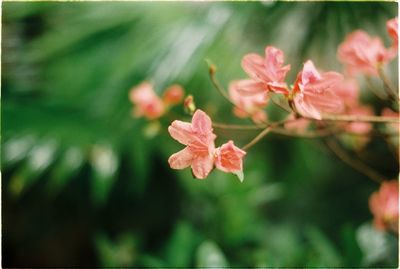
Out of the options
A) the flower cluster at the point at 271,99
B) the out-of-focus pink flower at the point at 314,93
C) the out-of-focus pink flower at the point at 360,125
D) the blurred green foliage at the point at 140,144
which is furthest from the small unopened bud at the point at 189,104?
the out-of-focus pink flower at the point at 360,125

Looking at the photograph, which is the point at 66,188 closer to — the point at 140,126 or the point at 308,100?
the point at 140,126

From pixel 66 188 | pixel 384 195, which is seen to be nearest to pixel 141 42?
pixel 66 188

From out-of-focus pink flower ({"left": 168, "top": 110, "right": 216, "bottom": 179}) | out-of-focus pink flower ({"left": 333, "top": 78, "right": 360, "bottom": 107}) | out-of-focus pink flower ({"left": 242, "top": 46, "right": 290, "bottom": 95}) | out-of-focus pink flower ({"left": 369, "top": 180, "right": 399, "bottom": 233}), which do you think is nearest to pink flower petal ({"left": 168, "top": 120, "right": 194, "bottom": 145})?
out-of-focus pink flower ({"left": 168, "top": 110, "right": 216, "bottom": 179})

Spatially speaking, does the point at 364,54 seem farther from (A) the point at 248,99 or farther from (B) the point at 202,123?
(B) the point at 202,123

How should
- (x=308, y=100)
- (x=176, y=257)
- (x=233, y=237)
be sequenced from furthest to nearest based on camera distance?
(x=233, y=237), (x=176, y=257), (x=308, y=100)

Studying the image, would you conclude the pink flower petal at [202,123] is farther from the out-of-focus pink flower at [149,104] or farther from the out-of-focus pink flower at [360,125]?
the out-of-focus pink flower at [360,125]

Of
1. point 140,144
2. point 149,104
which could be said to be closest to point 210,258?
point 149,104

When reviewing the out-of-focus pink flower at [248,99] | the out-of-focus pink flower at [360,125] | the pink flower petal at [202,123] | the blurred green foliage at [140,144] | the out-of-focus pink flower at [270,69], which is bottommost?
the blurred green foliage at [140,144]

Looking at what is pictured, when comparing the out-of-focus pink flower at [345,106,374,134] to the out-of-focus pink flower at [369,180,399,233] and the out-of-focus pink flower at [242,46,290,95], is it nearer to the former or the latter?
the out-of-focus pink flower at [369,180,399,233]
